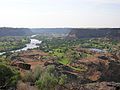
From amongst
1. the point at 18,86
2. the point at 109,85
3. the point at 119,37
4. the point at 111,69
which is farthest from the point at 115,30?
the point at 18,86

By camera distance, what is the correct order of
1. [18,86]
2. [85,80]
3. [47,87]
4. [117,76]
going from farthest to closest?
[117,76] → [85,80] → [47,87] → [18,86]

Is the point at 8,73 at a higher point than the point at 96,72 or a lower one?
higher

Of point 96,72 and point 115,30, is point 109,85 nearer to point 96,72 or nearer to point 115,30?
point 96,72

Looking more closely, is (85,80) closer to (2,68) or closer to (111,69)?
(111,69)

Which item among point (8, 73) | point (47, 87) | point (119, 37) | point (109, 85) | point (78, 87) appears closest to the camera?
point (47, 87)

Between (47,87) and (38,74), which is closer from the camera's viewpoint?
(47,87)

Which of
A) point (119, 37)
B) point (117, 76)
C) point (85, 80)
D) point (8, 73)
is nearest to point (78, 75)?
point (85, 80)

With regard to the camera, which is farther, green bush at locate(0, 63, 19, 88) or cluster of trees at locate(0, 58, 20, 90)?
green bush at locate(0, 63, 19, 88)

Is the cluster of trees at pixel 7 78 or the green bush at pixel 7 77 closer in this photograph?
the cluster of trees at pixel 7 78

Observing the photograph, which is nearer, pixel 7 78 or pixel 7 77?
pixel 7 78
